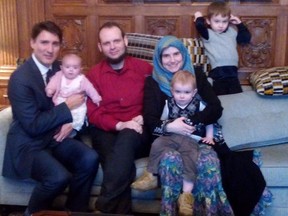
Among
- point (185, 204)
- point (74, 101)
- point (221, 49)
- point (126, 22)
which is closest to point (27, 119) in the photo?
point (74, 101)

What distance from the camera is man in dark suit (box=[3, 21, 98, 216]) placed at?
2.07 metres

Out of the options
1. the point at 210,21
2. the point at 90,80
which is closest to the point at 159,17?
the point at 210,21

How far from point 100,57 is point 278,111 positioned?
1.36 meters

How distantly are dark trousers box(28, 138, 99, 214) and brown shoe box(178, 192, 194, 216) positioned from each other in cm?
50

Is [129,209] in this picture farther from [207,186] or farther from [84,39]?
[84,39]

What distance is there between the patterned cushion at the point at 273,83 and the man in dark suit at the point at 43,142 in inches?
45.1

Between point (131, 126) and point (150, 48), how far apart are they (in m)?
0.66

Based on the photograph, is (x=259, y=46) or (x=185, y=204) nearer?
(x=185, y=204)

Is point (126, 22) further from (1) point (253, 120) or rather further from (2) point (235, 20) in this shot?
(1) point (253, 120)

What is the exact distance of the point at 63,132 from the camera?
7.38ft

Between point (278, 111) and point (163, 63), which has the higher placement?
point (163, 63)

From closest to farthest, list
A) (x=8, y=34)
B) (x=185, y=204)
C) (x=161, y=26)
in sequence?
(x=185, y=204) → (x=161, y=26) → (x=8, y=34)

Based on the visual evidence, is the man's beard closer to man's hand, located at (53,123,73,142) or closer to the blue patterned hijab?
the blue patterned hijab

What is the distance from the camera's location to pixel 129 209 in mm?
2127
